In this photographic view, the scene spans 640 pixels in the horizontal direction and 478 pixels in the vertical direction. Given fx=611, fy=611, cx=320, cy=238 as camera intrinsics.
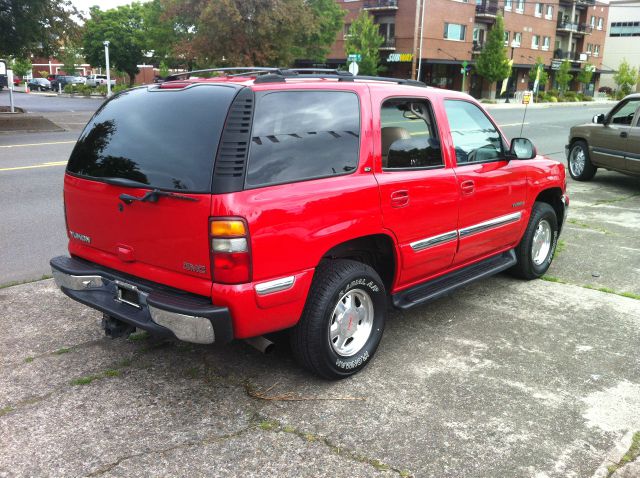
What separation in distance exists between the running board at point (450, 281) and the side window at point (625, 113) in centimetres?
679

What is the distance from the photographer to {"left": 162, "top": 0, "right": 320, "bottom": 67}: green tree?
33531 mm

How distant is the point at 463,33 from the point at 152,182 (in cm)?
5826

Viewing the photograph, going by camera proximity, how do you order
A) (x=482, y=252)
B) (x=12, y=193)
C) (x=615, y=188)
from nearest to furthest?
(x=482, y=252), (x=12, y=193), (x=615, y=188)

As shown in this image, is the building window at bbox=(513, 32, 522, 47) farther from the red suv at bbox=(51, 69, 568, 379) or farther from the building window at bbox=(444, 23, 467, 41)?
the red suv at bbox=(51, 69, 568, 379)

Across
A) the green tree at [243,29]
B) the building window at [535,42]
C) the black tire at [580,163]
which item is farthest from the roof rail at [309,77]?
the building window at [535,42]

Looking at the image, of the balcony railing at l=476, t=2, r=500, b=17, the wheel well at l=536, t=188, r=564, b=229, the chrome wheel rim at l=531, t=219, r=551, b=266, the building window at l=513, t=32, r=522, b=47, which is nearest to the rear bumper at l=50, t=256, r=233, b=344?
the chrome wheel rim at l=531, t=219, r=551, b=266

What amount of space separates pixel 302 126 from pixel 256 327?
1173 mm

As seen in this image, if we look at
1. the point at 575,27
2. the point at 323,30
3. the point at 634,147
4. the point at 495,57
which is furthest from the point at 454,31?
the point at 634,147

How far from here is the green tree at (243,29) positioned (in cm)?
3353

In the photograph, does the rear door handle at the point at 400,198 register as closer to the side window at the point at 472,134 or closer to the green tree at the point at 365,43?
the side window at the point at 472,134

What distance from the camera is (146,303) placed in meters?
3.38

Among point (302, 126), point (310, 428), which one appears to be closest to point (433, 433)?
point (310, 428)

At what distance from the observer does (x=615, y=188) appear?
37.0ft

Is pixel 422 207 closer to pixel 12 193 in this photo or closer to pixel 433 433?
pixel 433 433
